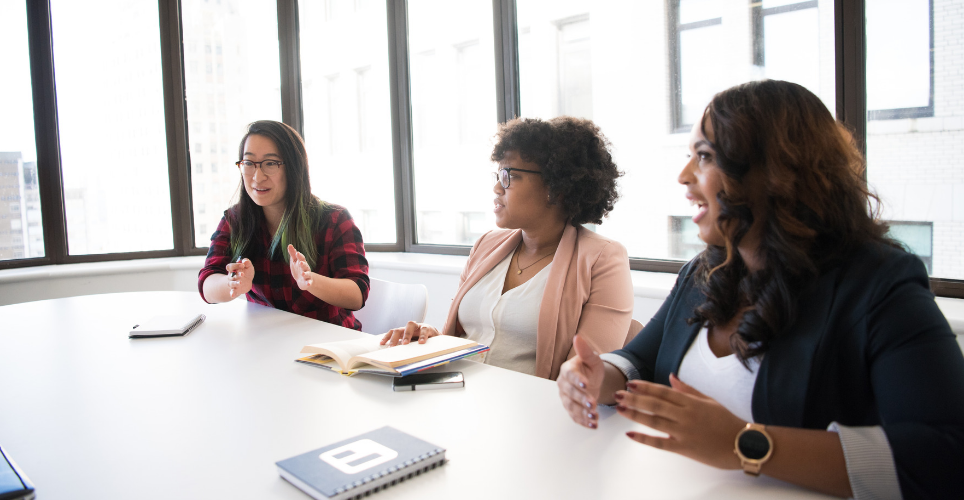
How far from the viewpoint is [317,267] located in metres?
2.35

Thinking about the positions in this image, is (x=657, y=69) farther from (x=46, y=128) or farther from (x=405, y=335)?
(x=46, y=128)

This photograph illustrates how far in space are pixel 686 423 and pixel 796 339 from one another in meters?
0.29

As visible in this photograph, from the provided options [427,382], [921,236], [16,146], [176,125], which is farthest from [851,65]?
[16,146]

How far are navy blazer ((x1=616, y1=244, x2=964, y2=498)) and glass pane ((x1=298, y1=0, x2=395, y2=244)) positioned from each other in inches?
141

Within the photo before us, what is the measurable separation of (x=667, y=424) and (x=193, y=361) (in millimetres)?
1263

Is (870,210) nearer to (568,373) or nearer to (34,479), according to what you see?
(568,373)

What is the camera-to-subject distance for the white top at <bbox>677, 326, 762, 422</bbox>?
41.3 inches

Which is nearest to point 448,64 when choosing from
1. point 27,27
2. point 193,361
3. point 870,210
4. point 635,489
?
point 27,27

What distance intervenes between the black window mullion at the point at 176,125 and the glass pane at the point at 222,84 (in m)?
0.05

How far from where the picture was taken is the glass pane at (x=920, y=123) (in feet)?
6.96

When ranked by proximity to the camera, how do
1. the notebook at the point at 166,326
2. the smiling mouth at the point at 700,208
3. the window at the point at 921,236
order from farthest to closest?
the window at the point at 921,236
the notebook at the point at 166,326
the smiling mouth at the point at 700,208

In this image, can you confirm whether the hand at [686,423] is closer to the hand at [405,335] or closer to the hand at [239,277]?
the hand at [405,335]

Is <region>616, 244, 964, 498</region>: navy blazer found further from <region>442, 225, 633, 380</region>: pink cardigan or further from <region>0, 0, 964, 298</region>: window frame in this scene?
<region>0, 0, 964, 298</region>: window frame

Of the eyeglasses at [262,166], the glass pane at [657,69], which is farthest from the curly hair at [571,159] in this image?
the eyeglasses at [262,166]
